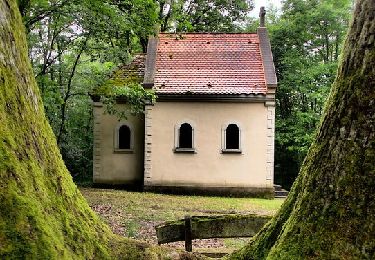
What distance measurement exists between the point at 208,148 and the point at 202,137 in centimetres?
53

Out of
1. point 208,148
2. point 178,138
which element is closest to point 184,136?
point 178,138

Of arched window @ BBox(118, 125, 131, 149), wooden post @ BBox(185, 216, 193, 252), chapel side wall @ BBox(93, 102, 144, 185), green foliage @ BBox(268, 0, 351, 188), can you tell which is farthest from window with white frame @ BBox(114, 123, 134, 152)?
wooden post @ BBox(185, 216, 193, 252)

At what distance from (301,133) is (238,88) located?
24.9 ft

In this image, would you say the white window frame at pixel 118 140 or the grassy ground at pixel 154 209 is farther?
the white window frame at pixel 118 140

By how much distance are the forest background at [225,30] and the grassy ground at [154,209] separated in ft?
13.7

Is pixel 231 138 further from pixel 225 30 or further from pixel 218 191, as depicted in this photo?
pixel 225 30

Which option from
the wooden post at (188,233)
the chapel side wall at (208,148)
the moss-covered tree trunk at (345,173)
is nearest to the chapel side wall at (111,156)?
the chapel side wall at (208,148)

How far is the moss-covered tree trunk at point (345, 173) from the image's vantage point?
6.38ft

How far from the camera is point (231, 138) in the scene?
60.7 feet

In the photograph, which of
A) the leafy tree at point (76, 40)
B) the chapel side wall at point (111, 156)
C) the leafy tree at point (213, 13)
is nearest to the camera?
the leafy tree at point (76, 40)

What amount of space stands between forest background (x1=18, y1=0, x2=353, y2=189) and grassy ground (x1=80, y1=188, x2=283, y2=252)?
165 inches

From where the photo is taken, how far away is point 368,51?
209 centimetres

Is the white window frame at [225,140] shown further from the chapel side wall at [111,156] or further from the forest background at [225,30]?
the forest background at [225,30]

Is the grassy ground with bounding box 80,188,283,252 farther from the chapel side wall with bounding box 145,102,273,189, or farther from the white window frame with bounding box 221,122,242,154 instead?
the white window frame with bounding box 221,122,242,154
